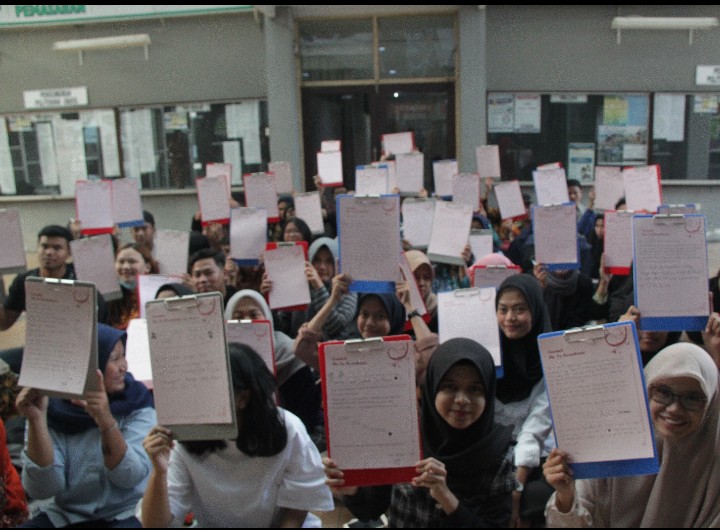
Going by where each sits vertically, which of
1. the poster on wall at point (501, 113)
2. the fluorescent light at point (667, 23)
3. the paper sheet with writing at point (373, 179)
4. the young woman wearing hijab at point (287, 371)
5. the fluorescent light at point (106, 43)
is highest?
the fluorescent light at point (106, 43)

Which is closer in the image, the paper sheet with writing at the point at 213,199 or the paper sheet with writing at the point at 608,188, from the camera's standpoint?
the paper sheet with writing at the point at 213,199

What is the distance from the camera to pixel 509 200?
5.26 metres

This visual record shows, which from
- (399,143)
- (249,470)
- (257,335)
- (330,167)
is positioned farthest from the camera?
(399,143)

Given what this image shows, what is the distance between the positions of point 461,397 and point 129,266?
2.60m

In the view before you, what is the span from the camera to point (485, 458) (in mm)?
1896

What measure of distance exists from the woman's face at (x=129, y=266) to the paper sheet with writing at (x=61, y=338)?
208 centimetres

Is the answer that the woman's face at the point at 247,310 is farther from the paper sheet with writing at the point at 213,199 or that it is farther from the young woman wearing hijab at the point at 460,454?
the paper sheet with writing at the point at 213,199

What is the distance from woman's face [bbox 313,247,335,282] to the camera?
12.9ft

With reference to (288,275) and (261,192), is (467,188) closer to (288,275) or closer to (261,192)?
(261,192)

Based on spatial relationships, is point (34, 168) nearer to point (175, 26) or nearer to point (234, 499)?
point (175, 26)

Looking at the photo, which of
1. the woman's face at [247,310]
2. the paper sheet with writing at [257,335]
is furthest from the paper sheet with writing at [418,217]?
the paper sheet with writing at [257,335]

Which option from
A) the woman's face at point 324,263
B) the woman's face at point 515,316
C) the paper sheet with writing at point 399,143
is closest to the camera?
the woman's face at point 515,316

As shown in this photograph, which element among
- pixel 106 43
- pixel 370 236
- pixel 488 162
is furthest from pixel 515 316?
pixel 106 43

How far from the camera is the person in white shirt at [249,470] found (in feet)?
6.43
